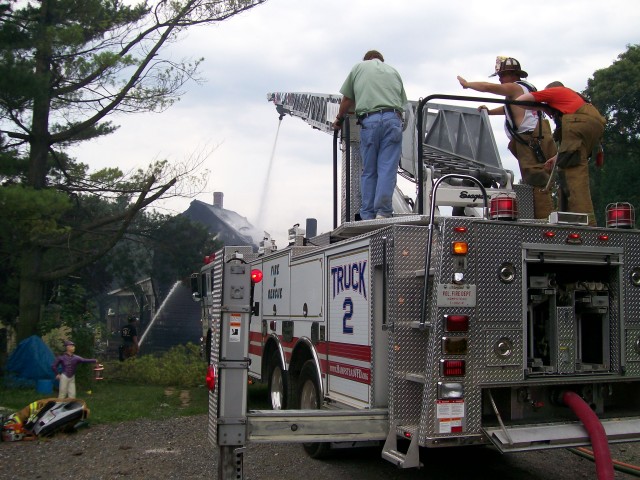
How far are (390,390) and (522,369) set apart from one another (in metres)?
0.95

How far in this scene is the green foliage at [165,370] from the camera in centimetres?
1550

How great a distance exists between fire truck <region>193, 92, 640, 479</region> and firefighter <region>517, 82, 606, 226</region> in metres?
0.71

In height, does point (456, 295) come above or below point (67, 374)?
above

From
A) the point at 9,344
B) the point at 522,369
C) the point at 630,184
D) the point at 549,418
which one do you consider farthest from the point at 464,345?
the point at 630,184

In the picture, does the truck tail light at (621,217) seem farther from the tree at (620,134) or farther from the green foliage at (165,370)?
the tree at (620,134)

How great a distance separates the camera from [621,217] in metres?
5.65

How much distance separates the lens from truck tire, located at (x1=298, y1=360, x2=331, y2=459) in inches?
272

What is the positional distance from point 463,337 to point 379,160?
2.50 meters

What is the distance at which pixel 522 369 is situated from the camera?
5.01m

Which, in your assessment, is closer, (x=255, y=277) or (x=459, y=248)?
(x=459, y=248)

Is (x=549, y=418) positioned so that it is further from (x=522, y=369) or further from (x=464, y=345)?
(x=464, y=345)

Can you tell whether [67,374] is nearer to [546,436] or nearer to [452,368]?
[452,368]

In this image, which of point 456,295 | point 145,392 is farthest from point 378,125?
point 145,392

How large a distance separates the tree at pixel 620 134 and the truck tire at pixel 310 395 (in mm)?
20653
